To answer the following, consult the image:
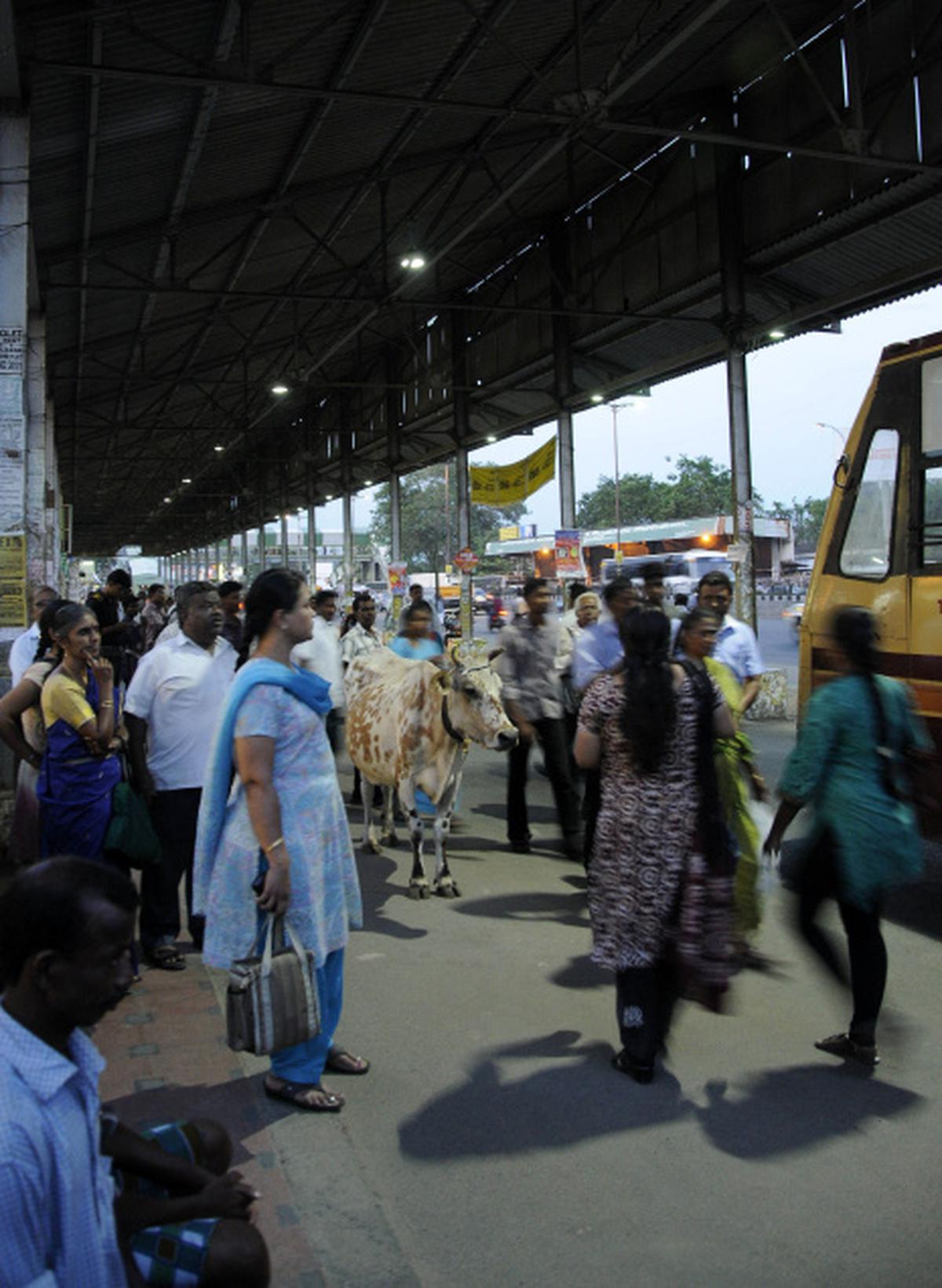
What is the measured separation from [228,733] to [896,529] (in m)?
4.69

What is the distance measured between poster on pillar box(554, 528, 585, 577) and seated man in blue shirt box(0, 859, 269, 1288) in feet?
56.5

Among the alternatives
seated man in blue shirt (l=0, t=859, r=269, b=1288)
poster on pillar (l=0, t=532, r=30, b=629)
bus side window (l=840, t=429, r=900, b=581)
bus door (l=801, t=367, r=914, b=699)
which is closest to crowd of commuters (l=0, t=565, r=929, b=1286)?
seated man in blue shirt (l=0, t=859, r=269, b=1288)

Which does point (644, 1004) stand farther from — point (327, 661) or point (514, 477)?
point (514, 477)

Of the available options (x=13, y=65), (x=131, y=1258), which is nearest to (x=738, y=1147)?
(x=131, y=1258)

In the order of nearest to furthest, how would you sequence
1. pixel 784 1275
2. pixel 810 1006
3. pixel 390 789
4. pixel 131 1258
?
1. pixel 131 1258
2. pixel 784 1275
3. pixel 810 1006
4. pixel 390 789

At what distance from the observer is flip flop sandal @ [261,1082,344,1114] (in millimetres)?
4207

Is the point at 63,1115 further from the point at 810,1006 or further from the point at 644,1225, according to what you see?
the point at 810,1006

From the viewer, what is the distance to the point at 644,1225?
346 centimetres

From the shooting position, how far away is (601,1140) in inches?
157

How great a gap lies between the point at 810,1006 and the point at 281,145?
1190 cm

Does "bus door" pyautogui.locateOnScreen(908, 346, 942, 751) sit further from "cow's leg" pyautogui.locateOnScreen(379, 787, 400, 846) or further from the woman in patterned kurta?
"cow's leg" pyautogui.locateOnScreen(379, 787, 400, 846)

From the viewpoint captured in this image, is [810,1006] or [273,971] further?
[810,1006]

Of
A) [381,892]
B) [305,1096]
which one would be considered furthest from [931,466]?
[305,1096]

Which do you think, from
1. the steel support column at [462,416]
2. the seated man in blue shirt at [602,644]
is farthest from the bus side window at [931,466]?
the steel support column at [462,416]
